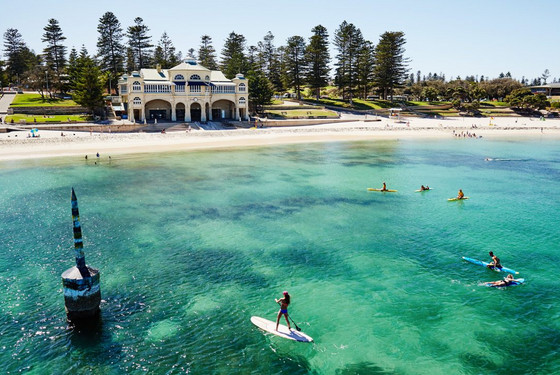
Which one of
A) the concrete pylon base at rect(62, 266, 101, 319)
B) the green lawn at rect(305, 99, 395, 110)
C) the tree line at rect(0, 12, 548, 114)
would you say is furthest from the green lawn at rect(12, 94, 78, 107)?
the concrete pylon base at rect(62, 266, 101, 319)

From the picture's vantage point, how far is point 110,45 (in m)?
87.9

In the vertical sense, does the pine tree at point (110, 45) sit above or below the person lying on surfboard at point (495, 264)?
above

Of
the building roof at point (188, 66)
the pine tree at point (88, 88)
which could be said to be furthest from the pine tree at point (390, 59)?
the pine tree at point (88, 88)

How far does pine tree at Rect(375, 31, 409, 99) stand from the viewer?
96812mm

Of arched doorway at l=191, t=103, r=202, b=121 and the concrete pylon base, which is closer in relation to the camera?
the concrete pylon base

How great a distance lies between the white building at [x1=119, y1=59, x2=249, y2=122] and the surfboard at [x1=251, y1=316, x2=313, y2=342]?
61266mm

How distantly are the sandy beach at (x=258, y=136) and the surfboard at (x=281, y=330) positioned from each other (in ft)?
147

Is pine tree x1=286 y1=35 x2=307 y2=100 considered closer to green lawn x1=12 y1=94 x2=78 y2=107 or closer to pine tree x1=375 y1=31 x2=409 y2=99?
pine tree x1=375 y1=31 x2=409 y2=99

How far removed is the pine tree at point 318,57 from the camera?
9569cm

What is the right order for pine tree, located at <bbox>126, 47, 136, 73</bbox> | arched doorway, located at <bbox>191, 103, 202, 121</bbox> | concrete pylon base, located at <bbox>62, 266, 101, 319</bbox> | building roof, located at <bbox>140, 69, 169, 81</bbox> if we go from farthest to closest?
pine tree, located at <bbox>126, 47, 136, 73</bbox>, arched doorway, located at <bbox>191, 103, 202, 121</bbox>, building roof, located at <bbox>140, 69, 169, 81</bbox>, concrete pylon base, located at <bbox>62, 266, 101, 319</bbox>

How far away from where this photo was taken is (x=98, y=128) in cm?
6262

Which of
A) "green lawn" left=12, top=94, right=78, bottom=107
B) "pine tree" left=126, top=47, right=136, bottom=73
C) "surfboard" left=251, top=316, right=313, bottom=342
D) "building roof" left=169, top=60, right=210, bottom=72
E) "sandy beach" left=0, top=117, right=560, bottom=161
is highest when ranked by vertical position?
"pine tree" left=126, top=47, right=136, bottom=73

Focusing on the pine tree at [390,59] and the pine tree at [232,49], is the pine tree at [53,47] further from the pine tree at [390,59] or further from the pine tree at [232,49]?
the pine tree at [390,59]

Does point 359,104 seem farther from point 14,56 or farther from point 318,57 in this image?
point 14,56
